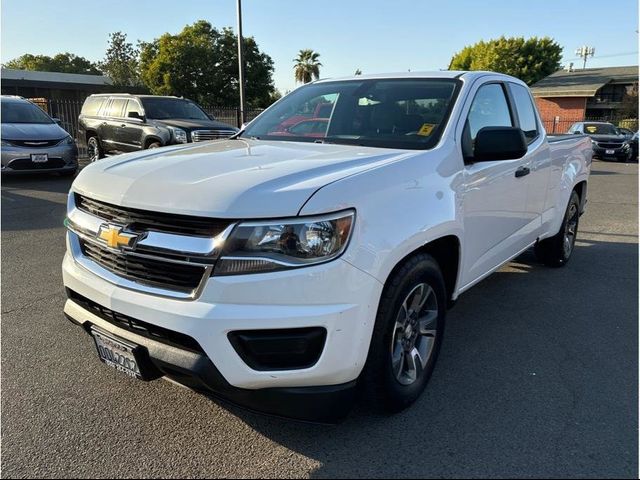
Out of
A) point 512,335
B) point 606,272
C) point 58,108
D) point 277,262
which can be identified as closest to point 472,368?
point 512,335

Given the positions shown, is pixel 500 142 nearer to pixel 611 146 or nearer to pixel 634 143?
pixel 611 146

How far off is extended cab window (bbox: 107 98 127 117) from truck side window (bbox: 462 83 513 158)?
11.2 m

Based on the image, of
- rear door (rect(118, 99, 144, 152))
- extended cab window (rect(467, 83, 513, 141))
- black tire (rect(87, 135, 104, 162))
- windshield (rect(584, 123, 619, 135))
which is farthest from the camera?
windshield (rect(584, 123, 619, 135))

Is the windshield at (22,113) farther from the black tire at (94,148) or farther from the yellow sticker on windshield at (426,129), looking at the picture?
the yellow sticker on windshield at (426,129)

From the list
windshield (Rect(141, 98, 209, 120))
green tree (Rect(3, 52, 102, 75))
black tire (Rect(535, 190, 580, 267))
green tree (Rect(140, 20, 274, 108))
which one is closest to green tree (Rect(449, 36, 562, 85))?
green tree (Rect(140, 20, 274, 108))

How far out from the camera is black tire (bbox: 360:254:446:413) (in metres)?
2.43

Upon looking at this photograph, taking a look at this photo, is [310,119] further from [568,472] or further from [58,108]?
[58,108]

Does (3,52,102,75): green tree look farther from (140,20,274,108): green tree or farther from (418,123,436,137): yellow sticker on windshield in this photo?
(418,123,436,137): yellow sticker on windshield

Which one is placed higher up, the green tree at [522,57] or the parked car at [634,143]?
the green tree at [522,57]

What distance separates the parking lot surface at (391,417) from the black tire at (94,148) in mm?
10478

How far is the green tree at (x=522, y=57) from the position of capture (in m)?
52.8

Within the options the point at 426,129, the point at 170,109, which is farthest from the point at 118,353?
the point at 170,109

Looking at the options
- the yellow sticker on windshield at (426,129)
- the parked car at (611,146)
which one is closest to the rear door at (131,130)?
the yellow sticker on windshield at (426,129)

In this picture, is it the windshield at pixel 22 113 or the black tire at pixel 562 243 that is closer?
the black tire at pixel 562 243
